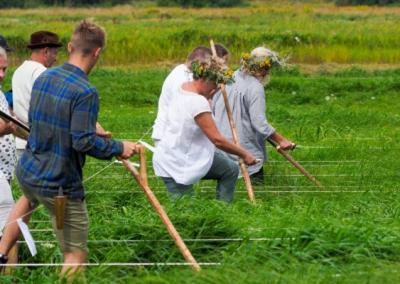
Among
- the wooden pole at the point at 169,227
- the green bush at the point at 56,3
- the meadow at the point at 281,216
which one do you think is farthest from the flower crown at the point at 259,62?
the green bush at the point at 56,3

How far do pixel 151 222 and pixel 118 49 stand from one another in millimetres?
22063

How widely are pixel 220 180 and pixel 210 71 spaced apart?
3.38 feet

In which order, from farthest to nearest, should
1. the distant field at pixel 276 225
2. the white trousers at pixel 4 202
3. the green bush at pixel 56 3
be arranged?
the green bush at pixel 56 3, the white trousers at pixel 4 202, the distant field at pixel 276 225

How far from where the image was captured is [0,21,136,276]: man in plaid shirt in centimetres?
582

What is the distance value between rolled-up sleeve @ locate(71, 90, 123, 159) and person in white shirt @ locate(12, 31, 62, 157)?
219 centimetres

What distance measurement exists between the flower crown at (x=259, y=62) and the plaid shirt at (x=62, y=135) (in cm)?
387

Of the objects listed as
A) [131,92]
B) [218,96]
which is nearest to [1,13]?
[131,92]

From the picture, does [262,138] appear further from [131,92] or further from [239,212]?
[131,92]

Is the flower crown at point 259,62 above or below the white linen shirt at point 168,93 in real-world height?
above

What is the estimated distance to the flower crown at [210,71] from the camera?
7.86 meters

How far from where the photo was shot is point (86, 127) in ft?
19.0

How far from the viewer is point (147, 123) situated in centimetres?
1577

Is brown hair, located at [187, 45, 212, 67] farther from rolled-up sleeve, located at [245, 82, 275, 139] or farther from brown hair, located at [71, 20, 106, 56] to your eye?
brown hair, located at [71, 20, 106, 56]

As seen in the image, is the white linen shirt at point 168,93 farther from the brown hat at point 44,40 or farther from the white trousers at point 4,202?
the white trousers at point 4,202
